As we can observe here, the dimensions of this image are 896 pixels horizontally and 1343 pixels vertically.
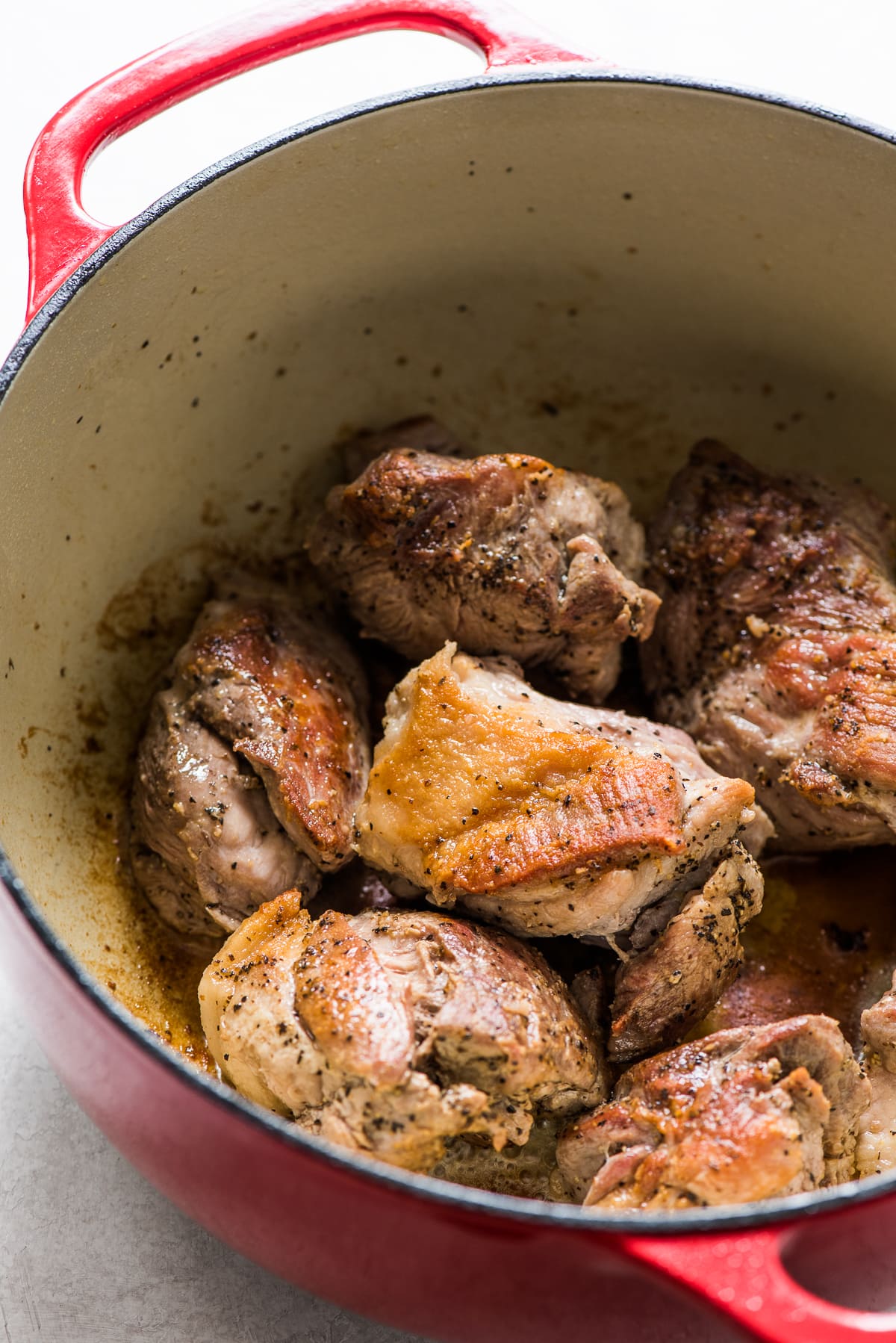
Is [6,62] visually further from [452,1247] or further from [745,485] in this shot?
[452,1247]

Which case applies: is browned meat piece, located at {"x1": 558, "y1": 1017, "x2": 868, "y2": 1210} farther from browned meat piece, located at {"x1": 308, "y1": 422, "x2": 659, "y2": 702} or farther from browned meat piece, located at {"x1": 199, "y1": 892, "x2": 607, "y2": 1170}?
browned meat piece, located at {"x1": 308, "y1": 422, "x2": 659, "y2": 702}

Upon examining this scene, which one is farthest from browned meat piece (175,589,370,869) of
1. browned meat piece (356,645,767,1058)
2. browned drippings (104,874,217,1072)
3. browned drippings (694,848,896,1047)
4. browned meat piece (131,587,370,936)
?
browned drippings (694,848,896,1047)

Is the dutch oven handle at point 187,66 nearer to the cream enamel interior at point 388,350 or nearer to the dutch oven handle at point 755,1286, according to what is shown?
the cream enamel interior at point 388,350

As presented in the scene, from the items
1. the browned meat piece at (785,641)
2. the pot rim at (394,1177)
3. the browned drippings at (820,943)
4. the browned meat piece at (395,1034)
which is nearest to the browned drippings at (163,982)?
the browned meat piece at (395,1034)

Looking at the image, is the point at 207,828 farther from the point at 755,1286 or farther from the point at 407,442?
the point at 755,1286

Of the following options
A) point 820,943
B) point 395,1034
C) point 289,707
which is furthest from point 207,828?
point 820,943
